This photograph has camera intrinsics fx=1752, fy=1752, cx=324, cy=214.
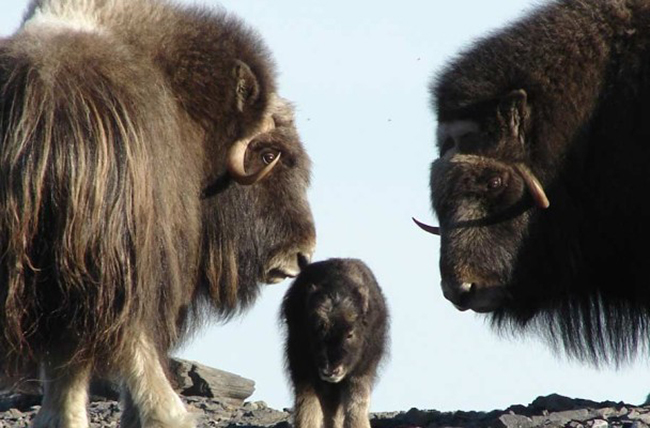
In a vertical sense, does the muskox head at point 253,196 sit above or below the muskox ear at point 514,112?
below

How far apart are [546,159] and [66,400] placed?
6.01ft

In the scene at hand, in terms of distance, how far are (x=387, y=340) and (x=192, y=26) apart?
1669 mm

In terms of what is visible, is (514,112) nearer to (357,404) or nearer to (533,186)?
(533,186)

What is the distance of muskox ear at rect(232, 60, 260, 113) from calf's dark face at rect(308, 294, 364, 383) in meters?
1.10

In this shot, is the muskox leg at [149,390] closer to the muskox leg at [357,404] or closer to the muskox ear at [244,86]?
the muskox ear at [244,86]

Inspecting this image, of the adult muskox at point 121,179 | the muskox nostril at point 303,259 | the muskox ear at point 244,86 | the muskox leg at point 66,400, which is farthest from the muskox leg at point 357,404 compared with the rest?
the muskox ear at point 244,86

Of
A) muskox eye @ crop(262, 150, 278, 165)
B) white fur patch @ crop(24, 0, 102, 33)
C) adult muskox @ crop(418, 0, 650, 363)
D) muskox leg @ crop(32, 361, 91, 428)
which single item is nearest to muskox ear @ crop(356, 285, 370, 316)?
Answer: adult muskox @ crop(418, 0, 650, 363)

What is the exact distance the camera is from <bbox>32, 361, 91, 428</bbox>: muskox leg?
5.61 metres

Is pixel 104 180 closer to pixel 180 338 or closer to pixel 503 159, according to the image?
pixel 180 338

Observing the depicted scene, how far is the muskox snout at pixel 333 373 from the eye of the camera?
650cm

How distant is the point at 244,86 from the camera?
584 centimetres

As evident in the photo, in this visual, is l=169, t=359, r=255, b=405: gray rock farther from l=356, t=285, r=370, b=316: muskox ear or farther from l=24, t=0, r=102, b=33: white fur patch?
l=24, t=0, r=102, b=33: white fur patch

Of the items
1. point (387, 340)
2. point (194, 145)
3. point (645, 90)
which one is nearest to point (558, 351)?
point (387, 340)

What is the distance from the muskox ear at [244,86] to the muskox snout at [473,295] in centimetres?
91
